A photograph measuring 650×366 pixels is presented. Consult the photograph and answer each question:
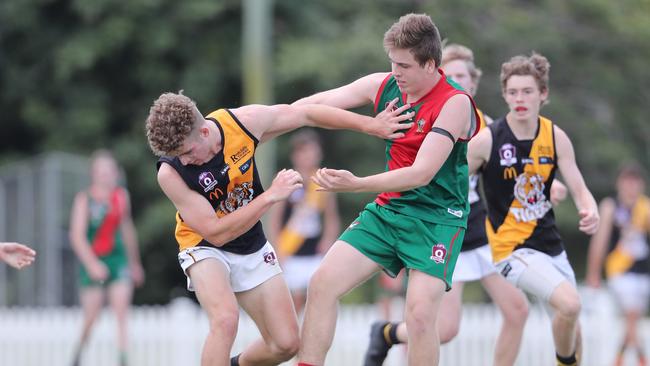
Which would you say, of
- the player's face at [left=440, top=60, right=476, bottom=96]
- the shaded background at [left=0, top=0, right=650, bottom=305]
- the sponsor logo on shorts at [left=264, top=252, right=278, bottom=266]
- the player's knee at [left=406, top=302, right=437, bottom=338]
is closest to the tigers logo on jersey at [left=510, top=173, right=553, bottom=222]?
the player's face at [left=440, top=60, right=476, bottom=96]

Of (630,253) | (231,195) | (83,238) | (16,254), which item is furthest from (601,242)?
(16,254)

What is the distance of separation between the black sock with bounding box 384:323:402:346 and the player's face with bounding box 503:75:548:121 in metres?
1.63

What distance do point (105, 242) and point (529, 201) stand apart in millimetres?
5681

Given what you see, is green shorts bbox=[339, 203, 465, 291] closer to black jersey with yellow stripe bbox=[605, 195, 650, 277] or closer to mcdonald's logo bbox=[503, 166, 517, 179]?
mcdonald's logo bbox=[503, 166, 517, 179]

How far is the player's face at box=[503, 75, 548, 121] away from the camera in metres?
7.32

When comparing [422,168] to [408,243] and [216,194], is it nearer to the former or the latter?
[408,243]

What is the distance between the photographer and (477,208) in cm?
801

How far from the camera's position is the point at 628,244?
41.6 feet

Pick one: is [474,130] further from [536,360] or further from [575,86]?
[575,86]

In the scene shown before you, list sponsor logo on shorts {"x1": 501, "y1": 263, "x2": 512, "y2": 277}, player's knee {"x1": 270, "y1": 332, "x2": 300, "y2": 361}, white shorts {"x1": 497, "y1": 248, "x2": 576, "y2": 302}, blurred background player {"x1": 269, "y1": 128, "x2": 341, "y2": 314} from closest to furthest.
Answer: player's knee {"x1": 270, "y1": 332, "x2": 300, "y2": 361} < white shorts {"x1": 497, "y1": 248, "x2": 576, "y2": 302} < sponsor logo on shorts {"x1": 501, "y1": 263, "x2": 512, "y2": 277} < blurred background player {"x1": 269, "y1": 128, "x2": 341, "y2": 314}

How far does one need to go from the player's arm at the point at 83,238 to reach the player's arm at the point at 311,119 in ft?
15.8

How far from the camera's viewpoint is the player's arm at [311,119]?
251 inches

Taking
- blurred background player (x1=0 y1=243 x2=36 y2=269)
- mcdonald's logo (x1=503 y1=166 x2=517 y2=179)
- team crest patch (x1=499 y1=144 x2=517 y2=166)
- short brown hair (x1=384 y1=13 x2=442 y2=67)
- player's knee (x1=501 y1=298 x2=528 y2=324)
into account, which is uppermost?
short brown hair (x1=384 y1=13 x2=442 y2=67)

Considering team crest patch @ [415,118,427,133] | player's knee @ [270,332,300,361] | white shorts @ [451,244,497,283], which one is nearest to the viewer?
team crest patch @ [415,118,427,133]
